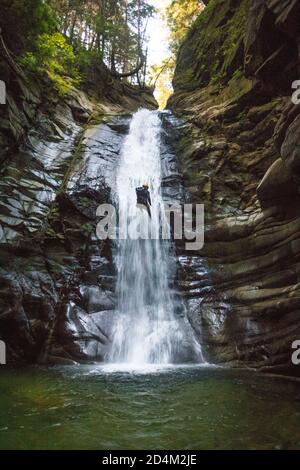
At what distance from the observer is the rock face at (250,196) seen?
8641 mm

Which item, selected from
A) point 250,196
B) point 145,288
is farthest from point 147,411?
point 250,196

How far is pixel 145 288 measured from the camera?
11953 millimetres

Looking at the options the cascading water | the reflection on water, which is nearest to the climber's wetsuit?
the cascading water

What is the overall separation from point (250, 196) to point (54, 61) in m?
12.0

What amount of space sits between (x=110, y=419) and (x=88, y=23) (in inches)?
1067

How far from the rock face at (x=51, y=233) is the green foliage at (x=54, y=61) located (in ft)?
2.76

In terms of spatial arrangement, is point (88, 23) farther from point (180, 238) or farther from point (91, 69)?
point (180, 238)

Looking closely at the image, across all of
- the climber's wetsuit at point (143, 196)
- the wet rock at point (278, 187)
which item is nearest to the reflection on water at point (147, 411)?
the wet rock at point (278, 187)

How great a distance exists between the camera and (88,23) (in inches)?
1011

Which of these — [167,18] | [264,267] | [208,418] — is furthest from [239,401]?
[167,18]

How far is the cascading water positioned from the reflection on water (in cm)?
196

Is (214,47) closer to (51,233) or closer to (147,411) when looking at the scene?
(51,233)

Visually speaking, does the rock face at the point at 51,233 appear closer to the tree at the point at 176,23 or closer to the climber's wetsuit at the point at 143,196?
the climber's wetsuit at the point at 143,196

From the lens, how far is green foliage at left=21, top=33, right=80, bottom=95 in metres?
14.9
